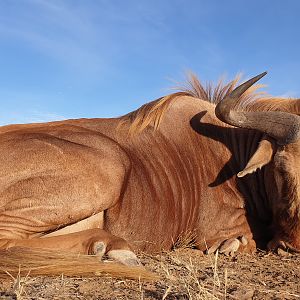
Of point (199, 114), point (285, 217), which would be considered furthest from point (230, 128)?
point (285, 217)

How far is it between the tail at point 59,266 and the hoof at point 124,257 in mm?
377

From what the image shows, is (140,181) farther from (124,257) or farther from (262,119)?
(262,119)

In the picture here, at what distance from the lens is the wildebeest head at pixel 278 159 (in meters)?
5.34

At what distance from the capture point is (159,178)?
5.68 meters

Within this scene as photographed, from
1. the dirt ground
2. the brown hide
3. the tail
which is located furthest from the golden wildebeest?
the dirt ground

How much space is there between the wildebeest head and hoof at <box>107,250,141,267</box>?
1601mm

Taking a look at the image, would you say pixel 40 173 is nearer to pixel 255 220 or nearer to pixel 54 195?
pixel 54 195

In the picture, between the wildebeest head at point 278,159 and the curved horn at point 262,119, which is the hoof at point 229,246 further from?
the curved horn at point 262,119

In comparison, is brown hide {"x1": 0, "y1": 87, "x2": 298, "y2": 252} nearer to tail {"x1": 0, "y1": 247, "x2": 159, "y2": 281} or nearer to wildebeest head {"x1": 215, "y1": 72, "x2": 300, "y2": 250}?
wildebeest head {"x1": 215, "y1": 72, "x2": 300, "y2": 250}

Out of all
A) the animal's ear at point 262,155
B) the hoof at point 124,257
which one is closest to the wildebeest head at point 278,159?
the animal's ear at point 262,155

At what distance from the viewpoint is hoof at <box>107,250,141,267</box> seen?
4.29 m

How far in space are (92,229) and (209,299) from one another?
200 centimetres

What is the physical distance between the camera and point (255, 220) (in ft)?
19.8

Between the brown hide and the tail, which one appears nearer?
the tail
